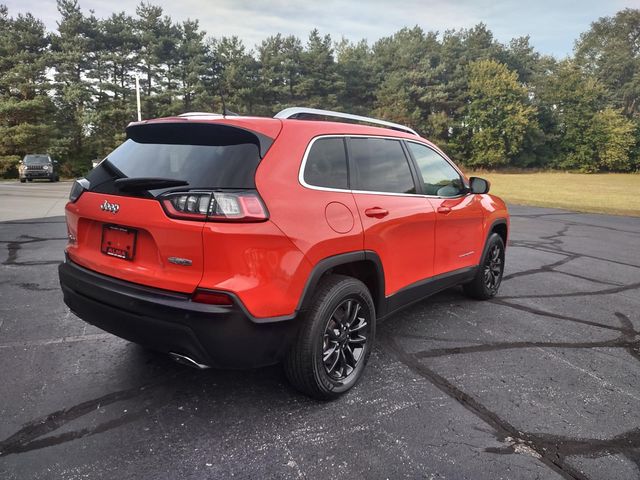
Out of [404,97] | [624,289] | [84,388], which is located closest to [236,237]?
[84,388]

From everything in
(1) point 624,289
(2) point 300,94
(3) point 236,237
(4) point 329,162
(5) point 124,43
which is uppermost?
(5) point 124,43

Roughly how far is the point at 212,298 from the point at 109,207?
908 millimetres

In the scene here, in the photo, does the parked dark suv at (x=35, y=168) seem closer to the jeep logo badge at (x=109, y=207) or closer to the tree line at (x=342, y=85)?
the tree line at (x=342, y=85)

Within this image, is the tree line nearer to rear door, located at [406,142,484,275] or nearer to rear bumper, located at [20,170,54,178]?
rear bumper, located at [20,170,54,178]

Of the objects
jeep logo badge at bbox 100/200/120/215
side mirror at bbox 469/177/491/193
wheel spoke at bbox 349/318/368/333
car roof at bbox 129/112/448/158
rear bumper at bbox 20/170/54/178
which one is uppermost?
car roof at bbox 129/112/448/158

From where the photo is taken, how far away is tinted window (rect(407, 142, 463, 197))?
3.73 meters

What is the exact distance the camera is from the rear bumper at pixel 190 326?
224cm

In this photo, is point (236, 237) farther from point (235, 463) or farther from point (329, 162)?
point (235, 463)

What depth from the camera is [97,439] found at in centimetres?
234

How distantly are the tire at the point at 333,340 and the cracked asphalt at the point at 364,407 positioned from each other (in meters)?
0.14

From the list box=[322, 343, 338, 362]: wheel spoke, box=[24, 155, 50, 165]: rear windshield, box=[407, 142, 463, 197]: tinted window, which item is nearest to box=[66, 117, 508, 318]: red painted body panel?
box=[322, 343, 338, 362]: wheel spoke

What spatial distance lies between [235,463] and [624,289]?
215 inches

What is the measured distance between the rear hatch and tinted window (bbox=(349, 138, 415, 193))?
780 mm

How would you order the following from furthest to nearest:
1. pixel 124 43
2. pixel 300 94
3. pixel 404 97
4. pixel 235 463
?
pixel 404 97 → pixel 300 94 → pixel 124 43 → pixel 235 463
